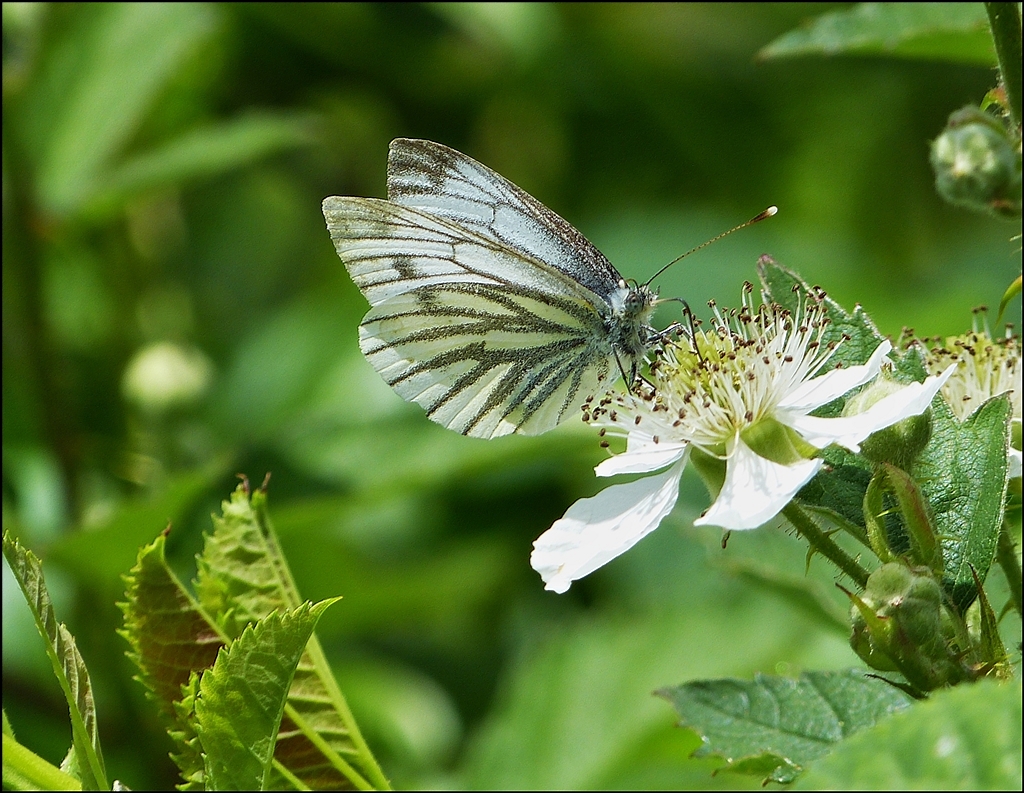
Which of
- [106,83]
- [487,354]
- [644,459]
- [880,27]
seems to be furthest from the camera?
[106,83]

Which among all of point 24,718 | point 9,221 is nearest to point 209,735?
point 24,718

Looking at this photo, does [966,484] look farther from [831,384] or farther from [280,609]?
[280,609]

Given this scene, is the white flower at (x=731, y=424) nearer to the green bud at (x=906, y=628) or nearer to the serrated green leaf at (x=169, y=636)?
the green bud at (x=906, y=628)

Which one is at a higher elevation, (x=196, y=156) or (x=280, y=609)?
(x=196, y=156)

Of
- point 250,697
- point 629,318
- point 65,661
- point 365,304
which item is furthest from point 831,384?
point 365,304

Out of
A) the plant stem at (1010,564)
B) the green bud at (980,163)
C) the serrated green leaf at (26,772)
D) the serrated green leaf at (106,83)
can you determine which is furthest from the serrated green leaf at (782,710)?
the serrated green leaf at (106,83)

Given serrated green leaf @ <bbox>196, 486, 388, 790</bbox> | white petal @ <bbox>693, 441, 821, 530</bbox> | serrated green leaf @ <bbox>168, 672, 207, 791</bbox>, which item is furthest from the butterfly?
serrated green leaf @ <bbox>168, 672, 207, 791</bbox>

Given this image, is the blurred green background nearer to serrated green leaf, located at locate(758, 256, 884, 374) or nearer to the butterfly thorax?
serrated green leaf, located at locate(758, 256, 884, 374)
